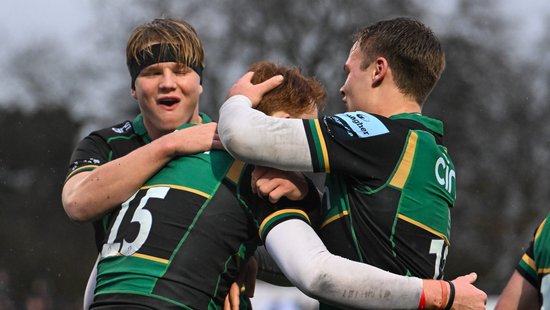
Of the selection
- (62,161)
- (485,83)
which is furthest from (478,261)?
(62,161)

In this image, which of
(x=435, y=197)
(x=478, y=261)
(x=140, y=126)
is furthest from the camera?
(x=478, y=261)

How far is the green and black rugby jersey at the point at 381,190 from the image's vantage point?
13.8 feet

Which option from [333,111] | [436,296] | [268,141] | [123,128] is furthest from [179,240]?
[333,111]

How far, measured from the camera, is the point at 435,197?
436 cm

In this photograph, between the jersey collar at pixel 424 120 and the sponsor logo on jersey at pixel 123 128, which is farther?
the sponsor logo on jersey at pixel 123 128

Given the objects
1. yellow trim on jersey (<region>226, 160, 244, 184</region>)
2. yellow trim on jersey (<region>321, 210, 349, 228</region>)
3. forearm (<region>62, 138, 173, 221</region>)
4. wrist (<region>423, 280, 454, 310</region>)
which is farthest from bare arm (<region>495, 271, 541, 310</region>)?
forearm (<region>62, 138, 173, 221</region>)

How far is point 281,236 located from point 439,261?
0.69 metres

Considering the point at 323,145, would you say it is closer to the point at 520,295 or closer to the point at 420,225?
the point at 420,225

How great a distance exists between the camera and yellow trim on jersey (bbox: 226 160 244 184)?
14.7 feet

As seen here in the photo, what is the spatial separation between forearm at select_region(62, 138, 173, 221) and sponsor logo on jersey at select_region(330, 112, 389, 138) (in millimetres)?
738

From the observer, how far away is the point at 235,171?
4492mm

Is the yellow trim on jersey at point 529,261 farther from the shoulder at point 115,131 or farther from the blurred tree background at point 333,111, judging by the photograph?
the blurred tree background at point 333,111

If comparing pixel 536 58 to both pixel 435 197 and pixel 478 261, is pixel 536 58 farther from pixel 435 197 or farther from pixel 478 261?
pixel 435 197

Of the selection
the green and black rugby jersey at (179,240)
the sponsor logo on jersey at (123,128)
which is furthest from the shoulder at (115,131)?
the green and black rugby jersey at (179,240)
